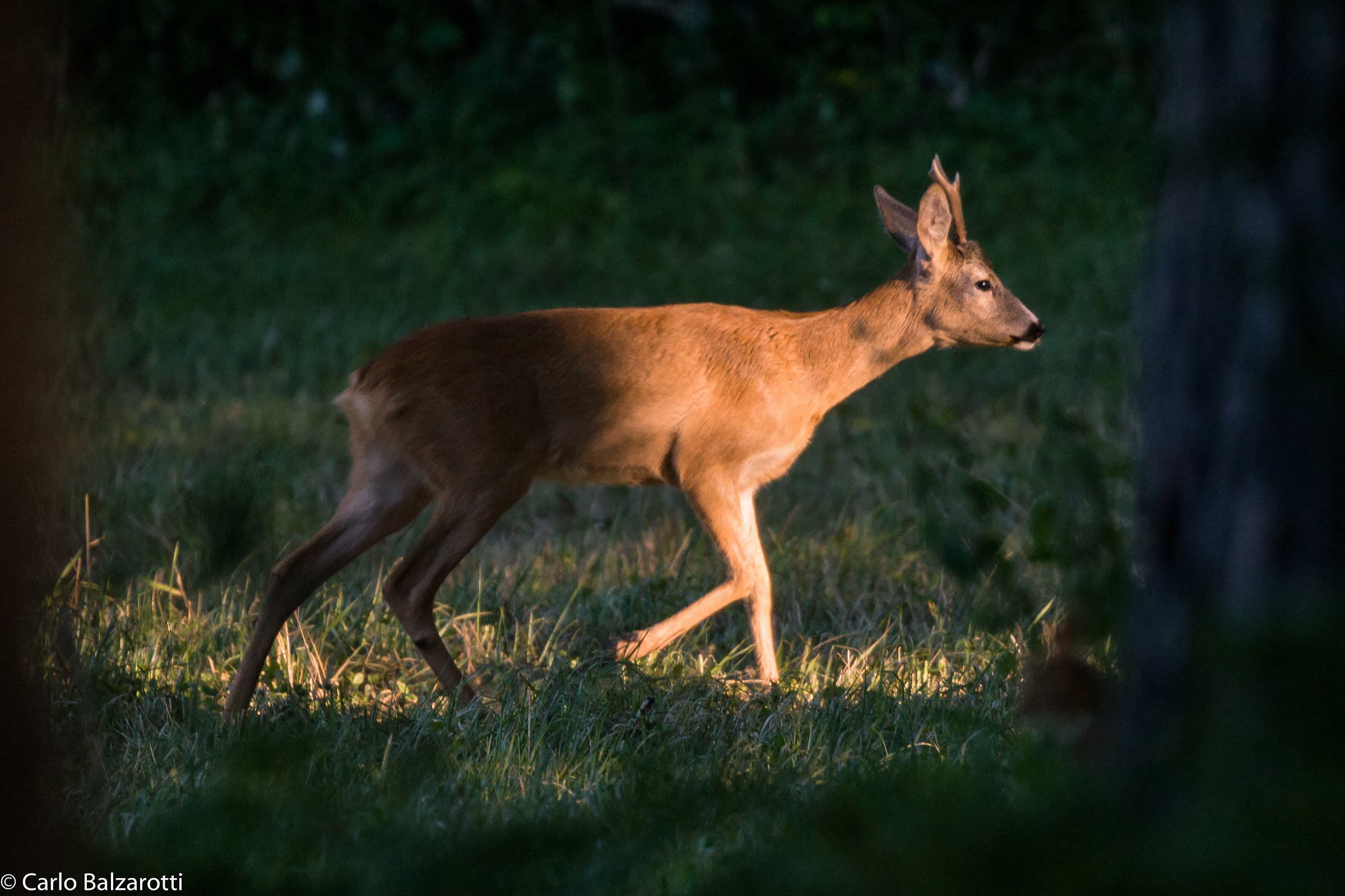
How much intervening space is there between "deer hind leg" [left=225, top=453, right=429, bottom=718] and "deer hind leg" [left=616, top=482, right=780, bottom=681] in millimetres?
910

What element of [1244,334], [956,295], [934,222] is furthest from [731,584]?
[1244,334]

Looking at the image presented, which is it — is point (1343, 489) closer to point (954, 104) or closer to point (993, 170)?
point (993, 170)

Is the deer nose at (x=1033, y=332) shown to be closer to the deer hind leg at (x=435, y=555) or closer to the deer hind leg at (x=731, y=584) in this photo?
the deer hind leg at (x=731, y=584)

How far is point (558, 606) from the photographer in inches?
197

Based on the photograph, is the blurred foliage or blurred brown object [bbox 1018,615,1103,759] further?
the blurred foliage

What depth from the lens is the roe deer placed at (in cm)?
471

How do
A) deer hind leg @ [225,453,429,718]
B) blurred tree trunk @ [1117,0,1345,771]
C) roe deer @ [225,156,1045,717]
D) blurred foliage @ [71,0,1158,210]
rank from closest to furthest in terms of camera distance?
blurred tree trunk @ [1117,0,1345,771] → deer hind leg @ [225,453,429,718] → roe deer @ [225,156,1045,717] → blurred foliage @ [71,0,1158,210]

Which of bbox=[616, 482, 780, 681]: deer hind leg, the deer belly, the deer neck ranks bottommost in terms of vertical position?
bbox=[616, 482, 780, 681]: deer hind leg

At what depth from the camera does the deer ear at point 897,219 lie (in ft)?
19.6

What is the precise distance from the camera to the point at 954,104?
562 inches

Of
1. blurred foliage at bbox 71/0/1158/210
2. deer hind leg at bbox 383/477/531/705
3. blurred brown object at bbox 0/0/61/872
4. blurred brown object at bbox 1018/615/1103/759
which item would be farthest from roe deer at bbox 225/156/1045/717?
blurred foliage at bbox 71/0/1158/210

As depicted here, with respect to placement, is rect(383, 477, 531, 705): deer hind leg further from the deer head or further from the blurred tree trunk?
the blurred tree trunk

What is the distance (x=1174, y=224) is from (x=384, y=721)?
246cm

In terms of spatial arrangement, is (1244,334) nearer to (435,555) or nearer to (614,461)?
(435,555)
